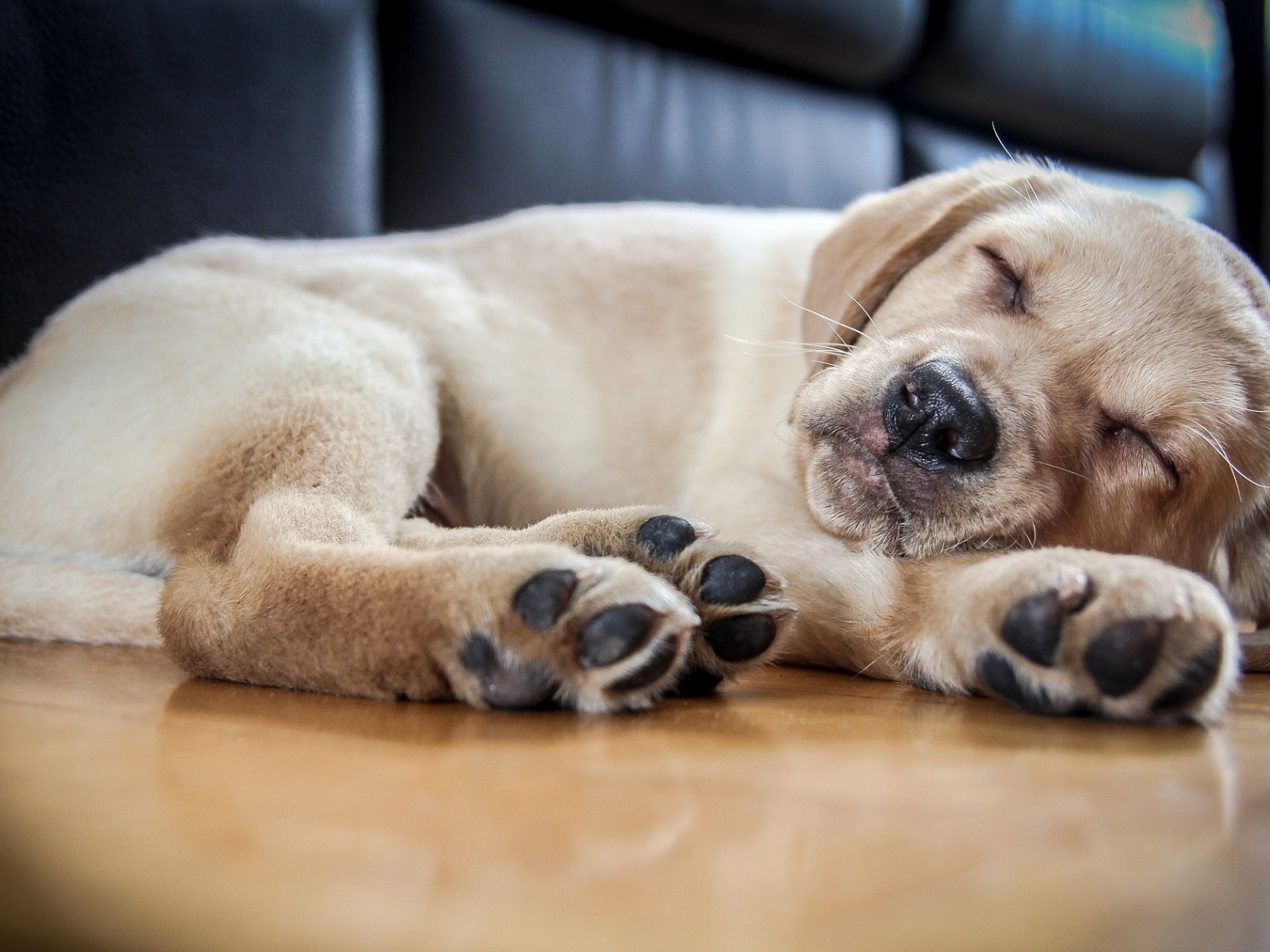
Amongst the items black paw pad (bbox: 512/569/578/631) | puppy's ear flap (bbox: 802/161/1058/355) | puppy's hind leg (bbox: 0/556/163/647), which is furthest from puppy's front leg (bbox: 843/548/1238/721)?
puppy's hind leg (bbox: 0/556/163/647)

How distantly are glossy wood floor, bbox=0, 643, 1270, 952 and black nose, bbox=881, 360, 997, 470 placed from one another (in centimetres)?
53

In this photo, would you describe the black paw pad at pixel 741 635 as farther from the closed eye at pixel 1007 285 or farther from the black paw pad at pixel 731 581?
the closed eye at pixel 1007 285

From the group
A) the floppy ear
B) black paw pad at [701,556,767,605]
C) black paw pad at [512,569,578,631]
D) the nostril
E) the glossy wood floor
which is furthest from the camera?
the floppy ear

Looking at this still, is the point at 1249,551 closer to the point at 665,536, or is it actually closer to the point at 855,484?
the point at 855,484

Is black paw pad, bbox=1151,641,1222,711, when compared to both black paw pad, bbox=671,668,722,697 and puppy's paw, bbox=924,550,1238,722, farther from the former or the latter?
black paw pad, bbox=671,668,722,697

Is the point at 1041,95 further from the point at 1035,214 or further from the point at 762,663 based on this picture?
the point at 762,663

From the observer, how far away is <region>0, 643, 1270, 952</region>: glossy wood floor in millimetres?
621

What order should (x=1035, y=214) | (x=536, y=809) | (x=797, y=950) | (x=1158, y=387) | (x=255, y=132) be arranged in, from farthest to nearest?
(x=255, y=132)
(x=1035, y=214)
(x=1158, y=387)
(x=536, y=809)
(x=797, y=950)

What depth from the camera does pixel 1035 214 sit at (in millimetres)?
1969

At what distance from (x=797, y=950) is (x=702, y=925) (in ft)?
0.21

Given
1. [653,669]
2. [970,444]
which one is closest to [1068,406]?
[970,444]

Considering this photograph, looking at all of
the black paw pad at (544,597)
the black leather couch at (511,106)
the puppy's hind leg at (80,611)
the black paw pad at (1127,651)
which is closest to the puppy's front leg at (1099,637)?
the black paw pad at (1127,651)

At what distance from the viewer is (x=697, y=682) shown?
134 centimetres

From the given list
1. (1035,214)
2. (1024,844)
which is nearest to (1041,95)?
(1035,214)
